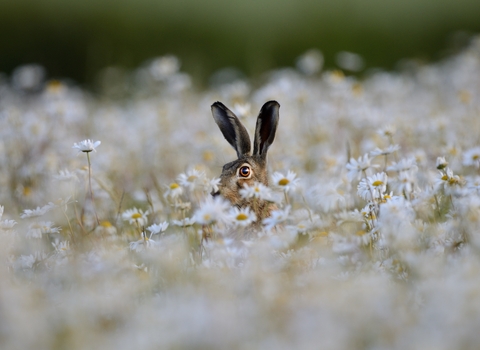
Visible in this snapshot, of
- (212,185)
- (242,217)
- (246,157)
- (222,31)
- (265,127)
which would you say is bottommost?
(242,217)

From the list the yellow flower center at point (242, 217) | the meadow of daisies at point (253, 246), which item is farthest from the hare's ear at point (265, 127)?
the yellow flower center at point (242, 217)

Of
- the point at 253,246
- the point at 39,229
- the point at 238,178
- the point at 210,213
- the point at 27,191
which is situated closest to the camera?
the point at 210,213

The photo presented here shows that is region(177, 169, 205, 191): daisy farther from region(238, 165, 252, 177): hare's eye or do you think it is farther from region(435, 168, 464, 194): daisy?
region(435, 168, 464, 194): daisy

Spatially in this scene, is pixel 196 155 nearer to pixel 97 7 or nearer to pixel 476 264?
pixel 476 264

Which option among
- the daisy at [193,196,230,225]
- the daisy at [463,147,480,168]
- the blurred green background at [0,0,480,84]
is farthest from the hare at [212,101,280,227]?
the blurred green background at [0,0,480,84]

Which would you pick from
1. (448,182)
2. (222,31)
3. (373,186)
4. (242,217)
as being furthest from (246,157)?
(222,31)

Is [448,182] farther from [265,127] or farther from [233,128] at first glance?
[233,128]

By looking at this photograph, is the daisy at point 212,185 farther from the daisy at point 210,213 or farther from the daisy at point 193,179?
the daisy at point 210,213

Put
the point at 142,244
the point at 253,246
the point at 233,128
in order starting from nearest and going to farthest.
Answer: the point at 253,246
the point at 142,244
the point at 233,128
